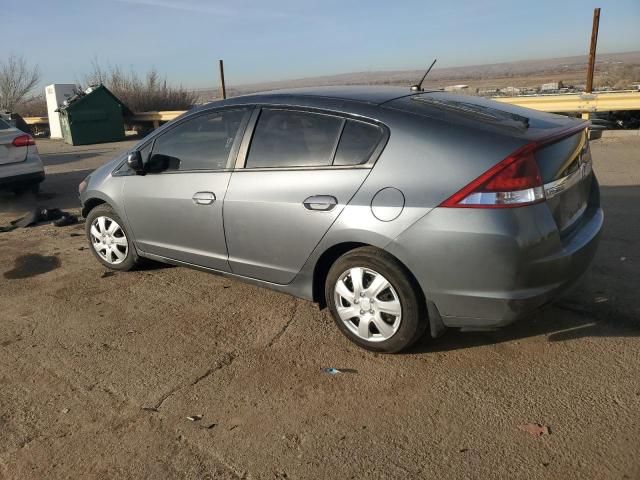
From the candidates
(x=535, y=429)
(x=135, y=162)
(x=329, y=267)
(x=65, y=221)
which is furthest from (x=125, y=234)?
(x=535, y=429)

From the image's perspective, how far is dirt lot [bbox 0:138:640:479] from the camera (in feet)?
8.28

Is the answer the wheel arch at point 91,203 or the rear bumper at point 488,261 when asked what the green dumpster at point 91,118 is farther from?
the rear bumper at point 488,261

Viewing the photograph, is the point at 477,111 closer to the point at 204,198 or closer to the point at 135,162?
the point at 204,198

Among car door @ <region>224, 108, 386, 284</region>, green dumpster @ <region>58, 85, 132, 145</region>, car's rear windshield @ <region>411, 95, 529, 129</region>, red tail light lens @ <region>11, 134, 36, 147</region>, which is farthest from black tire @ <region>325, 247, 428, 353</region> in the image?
green dumpster @ <region>58, 85, 132, 145</region>

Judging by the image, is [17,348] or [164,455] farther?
[17,348]

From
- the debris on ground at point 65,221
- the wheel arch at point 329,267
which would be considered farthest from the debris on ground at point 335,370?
the debris on ground at point 65,221

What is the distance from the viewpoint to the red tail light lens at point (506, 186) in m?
2.85

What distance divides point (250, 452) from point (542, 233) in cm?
190

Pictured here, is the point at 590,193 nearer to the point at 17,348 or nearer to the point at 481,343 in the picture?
the point at 481,343

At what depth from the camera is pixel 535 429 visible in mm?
2662

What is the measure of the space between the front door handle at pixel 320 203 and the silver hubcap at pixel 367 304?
1.37ft

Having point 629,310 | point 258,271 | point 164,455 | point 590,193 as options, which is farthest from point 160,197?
point 629,310

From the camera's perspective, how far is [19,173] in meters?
8.15

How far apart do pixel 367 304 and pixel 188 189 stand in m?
1.76
